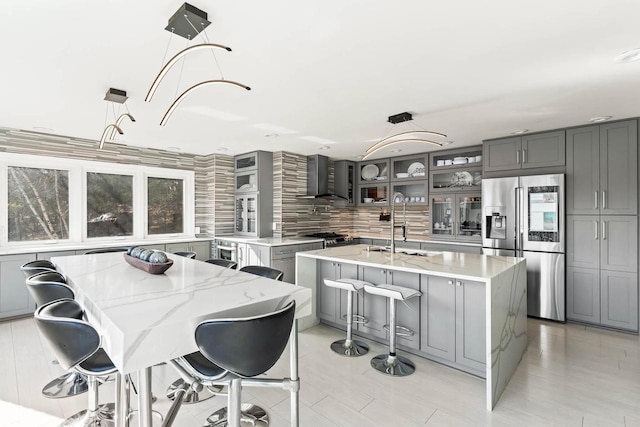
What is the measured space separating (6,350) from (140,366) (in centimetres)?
310

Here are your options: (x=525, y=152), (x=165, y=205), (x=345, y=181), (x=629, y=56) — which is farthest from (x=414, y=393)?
(x=165, y=205)

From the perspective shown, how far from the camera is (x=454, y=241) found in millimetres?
5066

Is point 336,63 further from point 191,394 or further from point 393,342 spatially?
point 191,394

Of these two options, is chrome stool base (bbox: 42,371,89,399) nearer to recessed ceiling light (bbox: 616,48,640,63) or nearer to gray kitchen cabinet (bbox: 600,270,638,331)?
recessed ceiling light (bbox: 616,48,640,63)

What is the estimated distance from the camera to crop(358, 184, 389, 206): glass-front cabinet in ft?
20.0

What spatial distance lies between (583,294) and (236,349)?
4.28m

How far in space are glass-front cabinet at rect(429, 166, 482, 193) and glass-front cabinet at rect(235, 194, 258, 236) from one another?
309 cm

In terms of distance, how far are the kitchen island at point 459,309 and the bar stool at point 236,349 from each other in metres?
1.51

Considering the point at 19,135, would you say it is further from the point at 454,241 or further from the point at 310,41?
the point at 454,241

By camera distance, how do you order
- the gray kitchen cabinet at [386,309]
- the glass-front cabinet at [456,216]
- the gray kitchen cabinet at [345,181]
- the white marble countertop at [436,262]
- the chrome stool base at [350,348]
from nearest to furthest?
1. the white marble countertop at [436,262]
2. the gray kitchen cabinet at [386,309]
3. the chrome stool base at [350,348]
4. the glass-front cabinet at [456,216]
5. the gray kitchen cabinet at [345,181]

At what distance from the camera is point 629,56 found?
7.05ft

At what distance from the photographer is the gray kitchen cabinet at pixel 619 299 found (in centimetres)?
349

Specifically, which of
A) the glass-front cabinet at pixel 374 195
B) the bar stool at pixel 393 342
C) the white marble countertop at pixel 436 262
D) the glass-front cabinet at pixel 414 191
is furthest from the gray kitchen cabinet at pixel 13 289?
the glass-front cabinet at pixel 414 191

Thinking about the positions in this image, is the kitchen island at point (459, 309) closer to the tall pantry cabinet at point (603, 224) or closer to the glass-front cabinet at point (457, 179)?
the tall pantry cabinet at point (603, 224)
